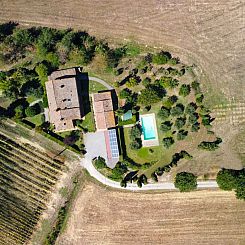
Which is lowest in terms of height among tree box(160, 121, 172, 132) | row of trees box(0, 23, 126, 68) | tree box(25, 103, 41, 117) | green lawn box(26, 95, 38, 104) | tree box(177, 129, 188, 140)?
tree box(177, 129, 188, 140)

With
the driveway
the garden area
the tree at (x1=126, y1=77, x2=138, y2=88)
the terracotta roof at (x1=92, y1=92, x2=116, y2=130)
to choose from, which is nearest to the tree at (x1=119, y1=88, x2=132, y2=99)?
the garden area

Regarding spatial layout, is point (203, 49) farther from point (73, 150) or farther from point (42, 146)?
point (42, 146)

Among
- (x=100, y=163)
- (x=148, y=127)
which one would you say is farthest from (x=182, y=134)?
(x=100, y=163)

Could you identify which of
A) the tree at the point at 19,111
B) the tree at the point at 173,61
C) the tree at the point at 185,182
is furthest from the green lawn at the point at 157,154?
the tree at the point at 19,111

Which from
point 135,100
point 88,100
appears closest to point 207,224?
point 135,100

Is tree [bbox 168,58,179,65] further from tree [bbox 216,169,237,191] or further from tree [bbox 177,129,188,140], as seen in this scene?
tree [bbox 216,169,237,191]

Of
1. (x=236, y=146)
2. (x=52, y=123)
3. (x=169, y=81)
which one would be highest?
(x=169, y=81)
